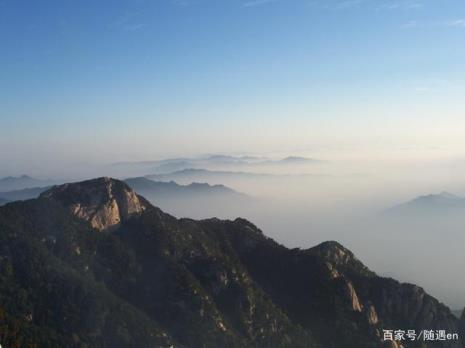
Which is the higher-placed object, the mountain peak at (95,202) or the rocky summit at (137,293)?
the mountain peak at (95,202)

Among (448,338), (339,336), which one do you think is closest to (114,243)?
(339,336)

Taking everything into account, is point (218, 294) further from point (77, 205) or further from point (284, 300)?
point (77, 205)

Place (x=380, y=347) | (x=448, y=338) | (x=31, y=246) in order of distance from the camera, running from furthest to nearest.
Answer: (x=448, y=338)
(x=380, y=347)
(x=31, y=246)

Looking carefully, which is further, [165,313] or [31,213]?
[31,213]

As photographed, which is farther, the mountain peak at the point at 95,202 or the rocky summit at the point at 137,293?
the mountain peak at the point at 95,202
